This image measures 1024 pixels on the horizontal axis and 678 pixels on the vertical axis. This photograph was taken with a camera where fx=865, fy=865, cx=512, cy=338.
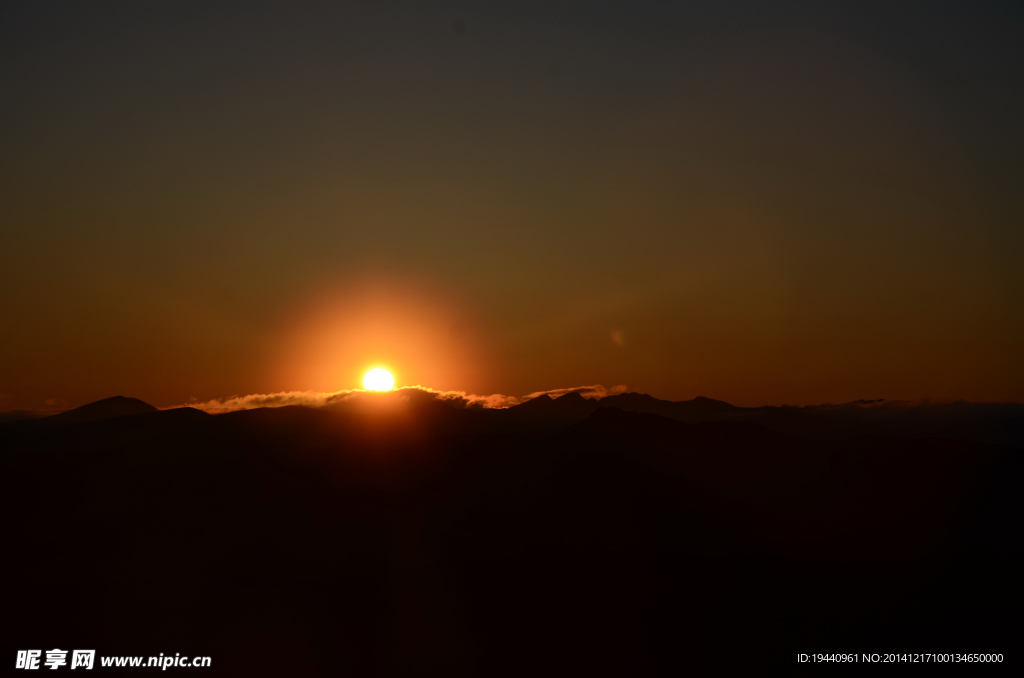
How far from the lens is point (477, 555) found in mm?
117688

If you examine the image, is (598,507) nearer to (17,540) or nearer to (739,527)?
(739,527)

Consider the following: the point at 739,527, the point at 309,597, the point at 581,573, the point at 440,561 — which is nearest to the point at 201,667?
the point at 309,597

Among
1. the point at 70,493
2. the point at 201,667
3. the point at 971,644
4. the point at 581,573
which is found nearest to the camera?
the point at 201,667

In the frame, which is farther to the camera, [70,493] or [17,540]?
[70,493]

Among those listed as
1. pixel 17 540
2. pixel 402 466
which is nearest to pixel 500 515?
pixel 402 466

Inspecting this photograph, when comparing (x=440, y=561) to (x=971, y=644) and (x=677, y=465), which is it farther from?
(x=677, y=465)

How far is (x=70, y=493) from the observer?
141m

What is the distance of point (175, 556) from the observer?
120 m

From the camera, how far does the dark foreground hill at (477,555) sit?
97.8 meters

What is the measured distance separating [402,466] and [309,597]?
161 ft

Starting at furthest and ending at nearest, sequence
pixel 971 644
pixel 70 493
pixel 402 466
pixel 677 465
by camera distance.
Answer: pixel 677 465
pixel 402 466
pixel 70 493
pixel 971 644

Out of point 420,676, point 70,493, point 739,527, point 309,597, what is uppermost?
point 70,493

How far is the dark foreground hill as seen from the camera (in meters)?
97.8

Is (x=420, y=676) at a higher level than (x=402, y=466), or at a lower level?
lower
